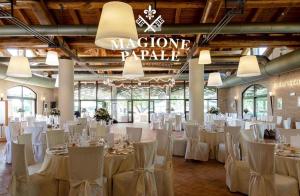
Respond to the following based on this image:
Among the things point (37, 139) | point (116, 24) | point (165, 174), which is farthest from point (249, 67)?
point (37, 139)

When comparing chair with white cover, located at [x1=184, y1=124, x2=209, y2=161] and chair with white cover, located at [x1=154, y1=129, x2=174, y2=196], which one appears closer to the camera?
chair with white cover, located at [x1=154, y1=129, x2=174, y2=196]

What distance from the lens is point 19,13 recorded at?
305 inches

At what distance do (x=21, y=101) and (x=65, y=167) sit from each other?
13845mm

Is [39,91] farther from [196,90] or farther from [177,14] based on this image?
[177,14]

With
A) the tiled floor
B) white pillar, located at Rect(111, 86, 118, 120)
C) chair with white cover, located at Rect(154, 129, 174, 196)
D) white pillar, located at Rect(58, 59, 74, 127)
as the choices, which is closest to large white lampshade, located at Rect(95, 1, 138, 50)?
chair with white cover, located at Rect(154, 129, 174, 196)

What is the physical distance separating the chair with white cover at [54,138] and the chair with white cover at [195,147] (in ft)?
11.1

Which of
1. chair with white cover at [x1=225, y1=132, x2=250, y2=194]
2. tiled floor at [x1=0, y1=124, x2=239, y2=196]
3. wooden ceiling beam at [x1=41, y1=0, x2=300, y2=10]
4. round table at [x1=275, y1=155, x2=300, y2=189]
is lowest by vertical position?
tiled floor at [x1=0, y1=124, x2=239, y2=196]

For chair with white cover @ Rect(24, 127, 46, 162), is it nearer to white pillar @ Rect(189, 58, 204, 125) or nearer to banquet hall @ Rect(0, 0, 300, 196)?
banquet hall @ Rect(0, 0, 300, 196)

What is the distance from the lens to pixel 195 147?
7215 mm

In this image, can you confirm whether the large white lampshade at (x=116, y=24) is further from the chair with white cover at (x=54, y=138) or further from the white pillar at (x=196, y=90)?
the white pillar at (x=196, y=90)

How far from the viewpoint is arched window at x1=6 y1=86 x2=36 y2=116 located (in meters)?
15.0

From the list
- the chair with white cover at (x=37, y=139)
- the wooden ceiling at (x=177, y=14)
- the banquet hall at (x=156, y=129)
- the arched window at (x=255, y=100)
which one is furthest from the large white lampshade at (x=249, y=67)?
the arched window at (x=255, y=100)

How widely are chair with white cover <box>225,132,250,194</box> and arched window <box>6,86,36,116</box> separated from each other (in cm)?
1282

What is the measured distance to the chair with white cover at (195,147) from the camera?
23.6 ft
